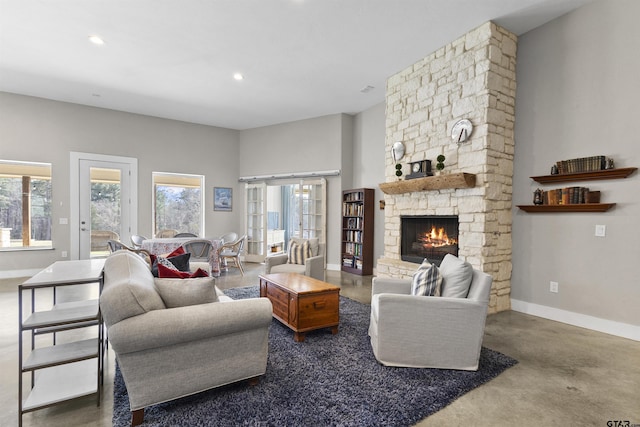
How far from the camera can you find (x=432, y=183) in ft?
14.1

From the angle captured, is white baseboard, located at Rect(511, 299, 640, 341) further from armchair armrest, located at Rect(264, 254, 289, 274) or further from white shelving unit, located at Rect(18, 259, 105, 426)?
white shelving unit, located at Rect(18, 259, 105, 426)

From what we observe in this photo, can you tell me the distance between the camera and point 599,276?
11.1 ft

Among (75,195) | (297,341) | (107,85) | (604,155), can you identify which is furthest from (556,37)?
(75,195)

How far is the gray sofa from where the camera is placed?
69.9 inches

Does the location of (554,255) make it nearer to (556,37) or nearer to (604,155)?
(604,155)

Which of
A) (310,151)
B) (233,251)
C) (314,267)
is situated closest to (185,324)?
(314,267)

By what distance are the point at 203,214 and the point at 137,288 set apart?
6.43 m

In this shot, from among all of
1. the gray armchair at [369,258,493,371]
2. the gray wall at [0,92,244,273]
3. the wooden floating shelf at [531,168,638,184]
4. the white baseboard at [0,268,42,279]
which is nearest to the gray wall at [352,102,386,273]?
the wooden floating shelf at [531,168,638,184]

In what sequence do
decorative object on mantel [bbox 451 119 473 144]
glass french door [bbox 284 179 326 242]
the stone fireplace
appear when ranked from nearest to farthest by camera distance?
the stone fireplace < decorative object on mantel [bbox 451 119 473 144] < glass french door [bbox 284 179 326 242]

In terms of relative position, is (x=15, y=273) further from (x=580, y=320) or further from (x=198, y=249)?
(x=580, y=320)

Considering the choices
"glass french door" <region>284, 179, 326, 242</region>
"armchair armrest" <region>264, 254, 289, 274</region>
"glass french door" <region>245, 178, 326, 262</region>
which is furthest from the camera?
"glass french door" <region>245, 178, 326, 262</region>

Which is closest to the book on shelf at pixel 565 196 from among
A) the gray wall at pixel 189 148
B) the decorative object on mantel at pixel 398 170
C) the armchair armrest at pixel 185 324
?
the decorative object on mantel at pixel 398 170

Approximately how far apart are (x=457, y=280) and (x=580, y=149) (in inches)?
95.9

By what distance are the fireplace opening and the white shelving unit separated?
4057 mm
